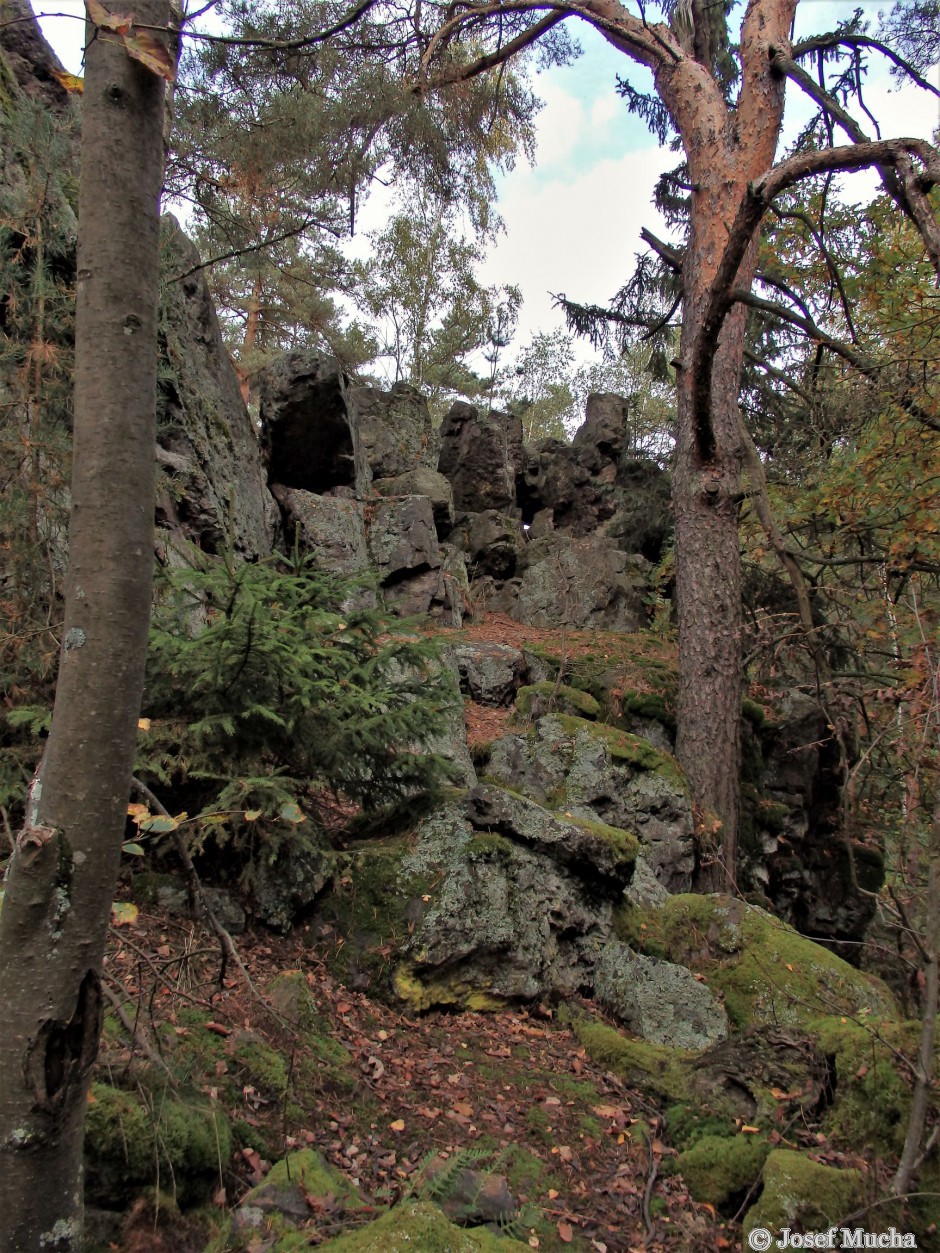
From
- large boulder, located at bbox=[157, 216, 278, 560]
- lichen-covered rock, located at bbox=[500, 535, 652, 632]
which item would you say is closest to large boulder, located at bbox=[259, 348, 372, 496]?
large boulder, located at bbox=[157, 216, 278, 560]

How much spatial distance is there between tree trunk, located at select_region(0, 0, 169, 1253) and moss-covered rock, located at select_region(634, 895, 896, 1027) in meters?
3.86

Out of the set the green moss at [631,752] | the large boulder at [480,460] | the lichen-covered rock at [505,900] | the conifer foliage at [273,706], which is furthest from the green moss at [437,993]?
the large boulder at [480,460]

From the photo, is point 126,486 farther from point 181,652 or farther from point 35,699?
point 35,699

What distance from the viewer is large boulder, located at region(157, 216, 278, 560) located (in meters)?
7.07

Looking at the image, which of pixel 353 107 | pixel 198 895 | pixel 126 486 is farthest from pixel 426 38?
pixel 198 895

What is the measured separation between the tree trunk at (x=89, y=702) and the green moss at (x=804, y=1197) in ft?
7.60

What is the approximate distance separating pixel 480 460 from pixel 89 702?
14014 millimetres

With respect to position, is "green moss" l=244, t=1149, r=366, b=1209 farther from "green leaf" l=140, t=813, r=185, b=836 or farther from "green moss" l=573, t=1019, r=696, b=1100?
"green moss" l=573, t=1019, r=696, b=1100

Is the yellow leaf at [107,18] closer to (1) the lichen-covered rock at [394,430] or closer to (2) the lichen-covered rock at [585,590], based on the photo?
(2) the lichen-covered rock at [585,590]

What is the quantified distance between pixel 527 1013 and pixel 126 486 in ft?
13.0

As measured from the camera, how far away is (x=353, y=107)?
279 inches

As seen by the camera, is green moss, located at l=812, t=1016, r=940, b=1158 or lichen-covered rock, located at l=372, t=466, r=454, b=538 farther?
lichen-covered rock, located at l=372, t=466, r=454, b=538

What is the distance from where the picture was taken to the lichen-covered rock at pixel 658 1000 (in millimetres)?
4359

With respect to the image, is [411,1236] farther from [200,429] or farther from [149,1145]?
[200,429]
